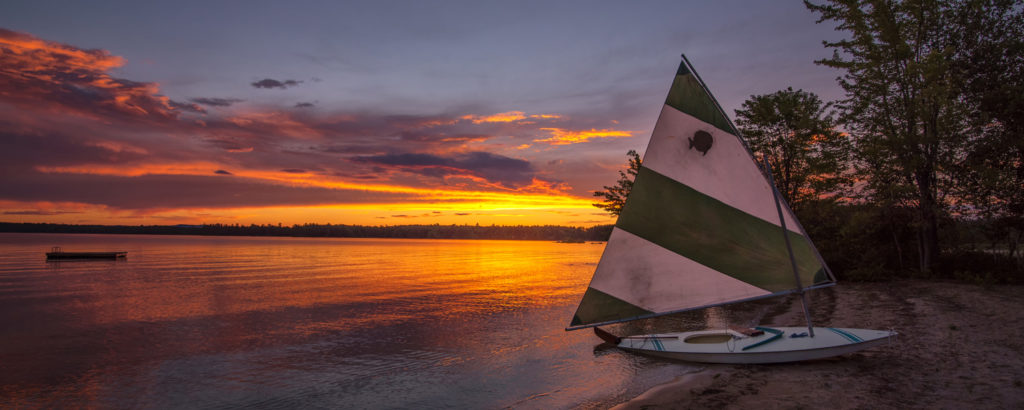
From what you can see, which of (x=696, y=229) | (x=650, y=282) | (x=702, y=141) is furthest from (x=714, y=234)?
(x=702, y=141)

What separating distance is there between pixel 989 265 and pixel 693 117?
2354cm

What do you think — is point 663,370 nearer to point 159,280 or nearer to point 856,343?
point 856,343

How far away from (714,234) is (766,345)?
2.90 metres

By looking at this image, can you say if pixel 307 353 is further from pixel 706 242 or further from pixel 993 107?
pixel 993 107

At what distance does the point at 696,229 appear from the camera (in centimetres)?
1107

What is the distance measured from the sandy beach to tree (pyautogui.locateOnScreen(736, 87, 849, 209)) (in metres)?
16.2

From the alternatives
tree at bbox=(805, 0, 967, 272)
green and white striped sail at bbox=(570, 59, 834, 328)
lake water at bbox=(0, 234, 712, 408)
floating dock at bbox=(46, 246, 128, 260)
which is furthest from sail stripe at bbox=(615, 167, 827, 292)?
floating dock at bbox=(46, 246, 128, 260)

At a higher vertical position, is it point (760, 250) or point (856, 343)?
point (760, 250)

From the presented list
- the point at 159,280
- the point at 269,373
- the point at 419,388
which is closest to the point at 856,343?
the point at 419,388

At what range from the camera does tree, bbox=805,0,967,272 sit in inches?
917

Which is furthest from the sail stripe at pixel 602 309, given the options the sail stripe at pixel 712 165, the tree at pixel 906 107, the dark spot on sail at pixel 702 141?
the tree at pixel 906 107

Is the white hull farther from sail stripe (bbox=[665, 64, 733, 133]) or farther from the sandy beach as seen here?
sail stripe (bbox=[665, 64, 733, 133])

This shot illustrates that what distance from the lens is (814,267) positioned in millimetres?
10562

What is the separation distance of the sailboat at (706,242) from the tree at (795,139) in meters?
23.0
